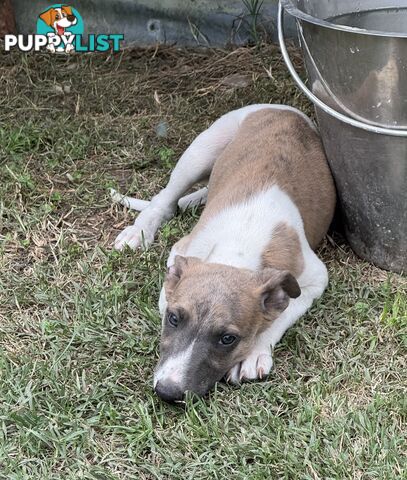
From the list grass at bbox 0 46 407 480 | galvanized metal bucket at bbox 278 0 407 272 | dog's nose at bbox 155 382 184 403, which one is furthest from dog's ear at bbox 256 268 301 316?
galvanized metal bucket at bbox 278 0 407 272

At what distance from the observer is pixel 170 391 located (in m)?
4.27

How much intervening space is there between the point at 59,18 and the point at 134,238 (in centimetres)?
356

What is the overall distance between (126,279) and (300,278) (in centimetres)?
107

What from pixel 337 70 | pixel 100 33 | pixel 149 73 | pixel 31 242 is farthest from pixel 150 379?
pixel 100 33

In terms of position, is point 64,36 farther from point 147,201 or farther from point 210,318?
point 210,318

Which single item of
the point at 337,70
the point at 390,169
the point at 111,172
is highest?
the point at 337,70

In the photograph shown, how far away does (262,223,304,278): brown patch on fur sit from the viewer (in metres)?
4.95

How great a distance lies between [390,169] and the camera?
5277mm

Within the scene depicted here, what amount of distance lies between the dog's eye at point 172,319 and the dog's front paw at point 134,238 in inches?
54.6

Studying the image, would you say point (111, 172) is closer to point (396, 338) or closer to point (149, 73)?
point (149, 73)

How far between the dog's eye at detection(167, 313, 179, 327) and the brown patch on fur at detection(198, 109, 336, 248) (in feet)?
3.08

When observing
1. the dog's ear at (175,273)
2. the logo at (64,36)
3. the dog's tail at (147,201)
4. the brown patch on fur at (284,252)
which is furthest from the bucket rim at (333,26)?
the logo at (64,36)

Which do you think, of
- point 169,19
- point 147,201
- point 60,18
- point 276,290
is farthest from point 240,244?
point 60,18

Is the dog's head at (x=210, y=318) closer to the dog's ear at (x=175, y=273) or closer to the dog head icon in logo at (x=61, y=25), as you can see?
the dog's ear at (x=175, y=273)
